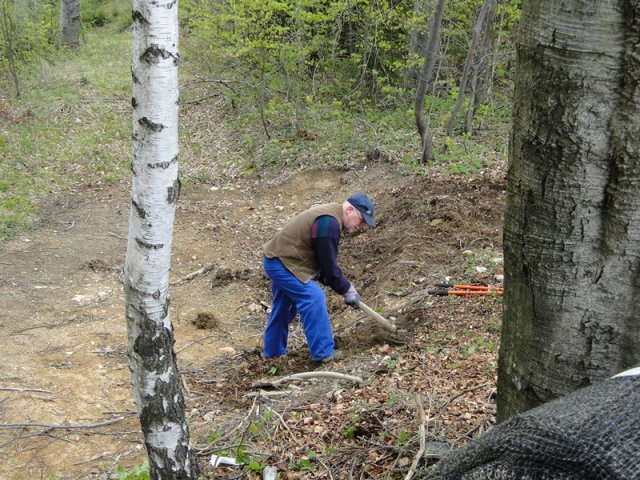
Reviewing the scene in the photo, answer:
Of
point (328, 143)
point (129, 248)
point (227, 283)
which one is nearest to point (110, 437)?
point (129, 248)

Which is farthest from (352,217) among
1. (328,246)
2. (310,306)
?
(310,306)

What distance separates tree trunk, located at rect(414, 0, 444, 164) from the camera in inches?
414

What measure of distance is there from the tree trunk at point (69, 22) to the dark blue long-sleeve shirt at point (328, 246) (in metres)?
20.2

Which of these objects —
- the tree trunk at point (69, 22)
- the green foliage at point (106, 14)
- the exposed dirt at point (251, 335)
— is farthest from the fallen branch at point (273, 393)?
the green foliage at point (106, 14)

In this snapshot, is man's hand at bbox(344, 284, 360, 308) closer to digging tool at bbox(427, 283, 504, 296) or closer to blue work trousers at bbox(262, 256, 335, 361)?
blue work trousers at bbox(262, 256, 335, 361)

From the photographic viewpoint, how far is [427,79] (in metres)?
10.9

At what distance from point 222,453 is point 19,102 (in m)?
14.6

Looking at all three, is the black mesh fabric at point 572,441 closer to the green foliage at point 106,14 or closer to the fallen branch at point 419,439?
the fallen branch at point 419,439

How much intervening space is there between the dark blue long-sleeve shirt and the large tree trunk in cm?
358

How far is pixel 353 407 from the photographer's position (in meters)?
4.58

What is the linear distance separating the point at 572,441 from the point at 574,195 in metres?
0.91

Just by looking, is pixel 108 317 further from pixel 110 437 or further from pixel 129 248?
pixel 129 248

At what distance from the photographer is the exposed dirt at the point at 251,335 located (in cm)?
436

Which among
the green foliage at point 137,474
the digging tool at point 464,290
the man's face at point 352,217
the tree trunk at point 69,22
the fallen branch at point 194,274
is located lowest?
the fallen branch at point 194,274
